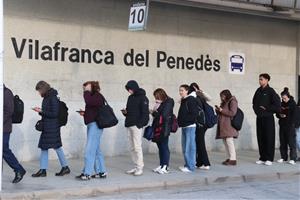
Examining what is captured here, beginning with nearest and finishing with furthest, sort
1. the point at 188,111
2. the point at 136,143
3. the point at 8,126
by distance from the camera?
the point at 8,126
the point at 136,143
the point at 188,111

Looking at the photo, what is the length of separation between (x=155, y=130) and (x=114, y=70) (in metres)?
3.15

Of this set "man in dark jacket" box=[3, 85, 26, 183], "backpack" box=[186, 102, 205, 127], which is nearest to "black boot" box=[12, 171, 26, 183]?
"man in dark jacket" box=[3, 85, 26, 183]

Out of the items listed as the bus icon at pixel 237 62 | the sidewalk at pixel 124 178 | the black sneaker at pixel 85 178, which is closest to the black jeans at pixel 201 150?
the sidewalk at pixel 124 178

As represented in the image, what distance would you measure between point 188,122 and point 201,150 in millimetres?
904

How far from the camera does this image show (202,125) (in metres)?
11.3

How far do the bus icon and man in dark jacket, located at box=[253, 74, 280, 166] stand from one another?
121 inches

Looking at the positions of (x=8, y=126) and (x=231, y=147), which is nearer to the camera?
(x=8, y=126)

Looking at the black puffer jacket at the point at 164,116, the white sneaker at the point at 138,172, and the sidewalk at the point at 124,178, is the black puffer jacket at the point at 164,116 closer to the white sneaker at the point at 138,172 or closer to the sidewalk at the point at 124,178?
the white sneaker at the point at 138,172

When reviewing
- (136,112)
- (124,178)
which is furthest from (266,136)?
(124,178)

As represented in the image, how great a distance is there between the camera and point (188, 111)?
10852 mm

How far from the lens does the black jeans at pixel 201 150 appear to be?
11.5 metres

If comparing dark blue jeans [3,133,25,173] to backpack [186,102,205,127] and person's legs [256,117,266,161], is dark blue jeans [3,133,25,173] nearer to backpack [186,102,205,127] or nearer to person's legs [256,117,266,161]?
backpack [186,102,205,127]

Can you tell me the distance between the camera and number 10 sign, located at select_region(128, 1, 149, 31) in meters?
10.6

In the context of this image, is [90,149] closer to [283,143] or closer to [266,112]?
[266,112]
